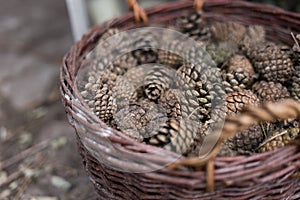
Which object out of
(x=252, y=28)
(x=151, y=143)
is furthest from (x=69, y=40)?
(x=151, y=143)

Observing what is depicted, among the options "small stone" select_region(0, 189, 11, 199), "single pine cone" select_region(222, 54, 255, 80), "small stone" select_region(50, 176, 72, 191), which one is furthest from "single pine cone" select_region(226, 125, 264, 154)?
"small stone" select_region(0, 189, 11, 199)

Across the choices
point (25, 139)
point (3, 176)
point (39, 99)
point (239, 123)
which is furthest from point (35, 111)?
point (239, 123)

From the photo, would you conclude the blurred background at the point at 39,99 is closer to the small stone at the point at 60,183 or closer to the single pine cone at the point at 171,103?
the small stone at the point at 60,183

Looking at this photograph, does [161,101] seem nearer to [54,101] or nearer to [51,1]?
[54,101]

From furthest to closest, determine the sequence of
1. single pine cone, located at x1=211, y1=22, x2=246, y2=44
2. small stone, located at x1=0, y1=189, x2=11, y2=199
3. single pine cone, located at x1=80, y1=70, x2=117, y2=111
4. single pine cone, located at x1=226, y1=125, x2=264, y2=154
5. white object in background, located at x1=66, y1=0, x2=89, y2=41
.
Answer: white object in background, located at x1=66, y1=0, x2=89, y2=41, small stone, located at x1=0, y1=189, x2=11, y2=199, single pine cone, located at x1=211, y1=22, x2=246, y2=44, single pine cone, located at x1=80, y1=70, x2=117, y2=111, single pine cone, located at x1=226, y1=125, x2=264, y2=154

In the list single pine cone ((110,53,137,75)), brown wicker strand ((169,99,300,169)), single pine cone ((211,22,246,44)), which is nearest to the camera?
brown wicker strand ((169,99,300,169))

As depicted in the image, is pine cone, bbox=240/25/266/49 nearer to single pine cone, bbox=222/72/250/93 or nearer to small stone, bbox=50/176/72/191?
single pine cone, bbox=222/72/250/93

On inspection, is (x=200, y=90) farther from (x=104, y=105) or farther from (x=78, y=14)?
(x=78, y=14)
